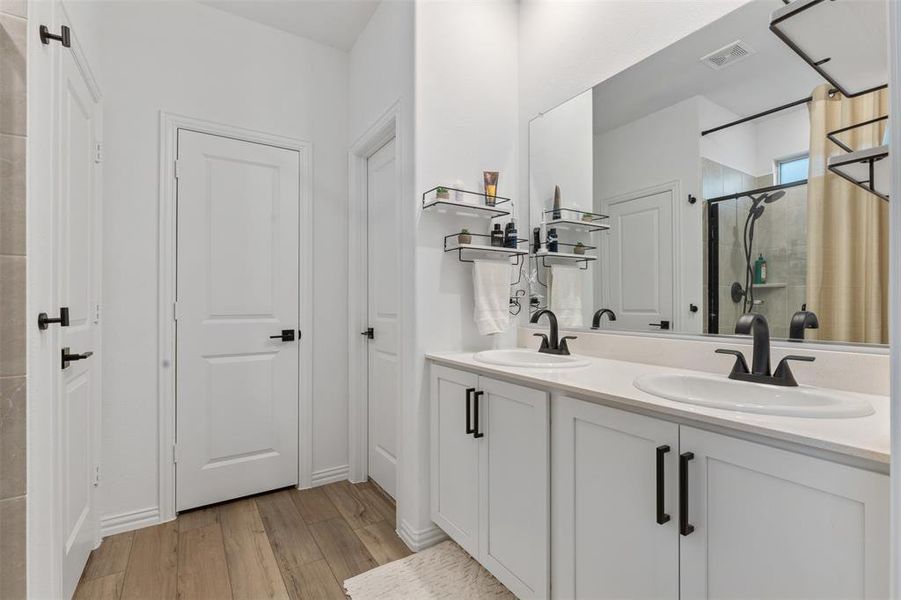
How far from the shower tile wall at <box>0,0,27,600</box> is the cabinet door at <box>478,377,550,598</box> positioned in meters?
1.42

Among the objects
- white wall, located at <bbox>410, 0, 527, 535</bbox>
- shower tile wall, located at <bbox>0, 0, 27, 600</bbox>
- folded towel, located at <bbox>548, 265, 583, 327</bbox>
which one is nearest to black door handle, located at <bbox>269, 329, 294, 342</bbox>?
white wall, located at <bbox>410, 0, 527, 535</bbox>

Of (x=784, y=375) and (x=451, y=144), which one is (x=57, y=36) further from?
(x=784, y=375)

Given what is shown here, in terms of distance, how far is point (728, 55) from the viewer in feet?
4.84

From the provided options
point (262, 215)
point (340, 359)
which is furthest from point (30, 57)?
point (340, 359)

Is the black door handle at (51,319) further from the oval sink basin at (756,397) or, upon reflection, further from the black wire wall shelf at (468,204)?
the oval sink basin at (756,397)

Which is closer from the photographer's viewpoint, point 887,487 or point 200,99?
point 887,487

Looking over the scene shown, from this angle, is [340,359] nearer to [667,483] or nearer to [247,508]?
[247,508]

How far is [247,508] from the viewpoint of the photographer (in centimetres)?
237

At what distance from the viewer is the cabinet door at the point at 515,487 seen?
4.52 feet

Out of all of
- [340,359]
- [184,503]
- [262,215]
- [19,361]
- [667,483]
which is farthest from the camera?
[340,359]

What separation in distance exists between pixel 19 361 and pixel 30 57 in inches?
34.6

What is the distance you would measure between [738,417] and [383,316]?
76.9 inches

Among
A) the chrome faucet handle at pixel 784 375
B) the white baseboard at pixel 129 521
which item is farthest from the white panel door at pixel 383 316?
the chrome faucet handle at pixel 784 375

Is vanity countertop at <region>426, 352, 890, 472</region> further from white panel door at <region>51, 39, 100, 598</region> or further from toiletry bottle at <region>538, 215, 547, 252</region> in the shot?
white panel door at <region>51, 39, 100, 598</region>
